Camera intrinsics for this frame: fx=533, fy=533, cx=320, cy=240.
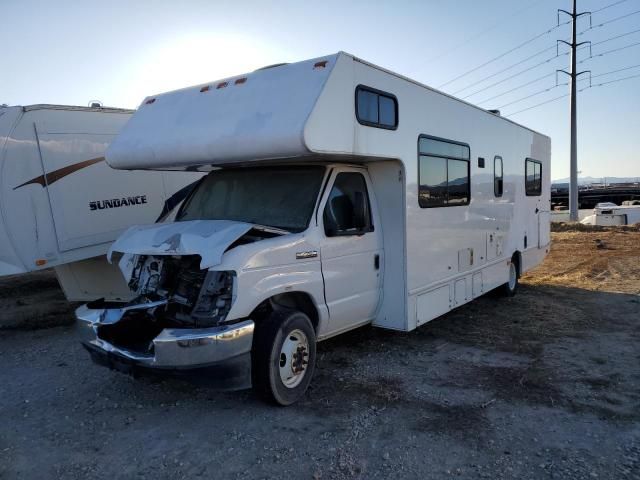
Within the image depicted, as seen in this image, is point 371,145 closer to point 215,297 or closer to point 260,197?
point 260,197

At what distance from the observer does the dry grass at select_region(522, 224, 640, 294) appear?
35.4ft

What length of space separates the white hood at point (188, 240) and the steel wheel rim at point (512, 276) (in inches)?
241

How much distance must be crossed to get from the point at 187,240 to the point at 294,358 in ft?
4.63

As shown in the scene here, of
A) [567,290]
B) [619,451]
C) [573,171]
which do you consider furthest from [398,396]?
[573,171]

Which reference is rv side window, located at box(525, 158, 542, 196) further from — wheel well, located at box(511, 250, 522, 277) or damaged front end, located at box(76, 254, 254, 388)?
damaged front end, located at box(76, 254, 254, 388)

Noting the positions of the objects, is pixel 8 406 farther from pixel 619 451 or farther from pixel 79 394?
pixel 619 451

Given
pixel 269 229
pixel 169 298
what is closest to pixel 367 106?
pixel 269 229

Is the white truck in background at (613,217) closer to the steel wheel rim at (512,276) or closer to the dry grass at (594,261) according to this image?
the dry grass at (594,261)

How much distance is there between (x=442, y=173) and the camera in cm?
659

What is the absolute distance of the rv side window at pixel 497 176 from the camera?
8.23 meters

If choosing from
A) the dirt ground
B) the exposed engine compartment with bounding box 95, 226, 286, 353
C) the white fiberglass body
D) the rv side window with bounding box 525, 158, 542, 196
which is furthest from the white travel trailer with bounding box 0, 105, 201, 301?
the rv side window with bounding box 525, 158, 542, 196

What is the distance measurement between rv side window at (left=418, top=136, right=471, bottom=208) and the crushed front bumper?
2842mm

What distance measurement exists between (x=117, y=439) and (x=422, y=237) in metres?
3.75

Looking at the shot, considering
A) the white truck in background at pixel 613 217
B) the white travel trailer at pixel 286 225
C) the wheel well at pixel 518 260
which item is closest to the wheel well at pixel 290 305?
the white travel trailer at pixel 286 225
